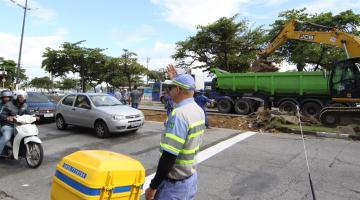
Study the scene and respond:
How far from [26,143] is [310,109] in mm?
14323

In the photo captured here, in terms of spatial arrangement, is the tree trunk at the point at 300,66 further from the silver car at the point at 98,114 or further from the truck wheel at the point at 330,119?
the silver car at the point at 98,114

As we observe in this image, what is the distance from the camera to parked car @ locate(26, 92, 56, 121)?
1402cm

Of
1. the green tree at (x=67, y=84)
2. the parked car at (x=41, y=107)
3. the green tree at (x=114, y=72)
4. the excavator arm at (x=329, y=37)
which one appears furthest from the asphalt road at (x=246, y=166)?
the green tree at (x=67, y=84)

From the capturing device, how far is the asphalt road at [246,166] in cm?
577

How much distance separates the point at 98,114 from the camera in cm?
1100

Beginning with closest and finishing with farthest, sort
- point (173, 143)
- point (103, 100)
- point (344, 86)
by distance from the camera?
point (173, 143)
point (103, 100)
point (344, 86)

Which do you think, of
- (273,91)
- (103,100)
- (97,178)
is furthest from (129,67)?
(97,178)

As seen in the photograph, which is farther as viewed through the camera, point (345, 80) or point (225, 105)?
point (225, 105)

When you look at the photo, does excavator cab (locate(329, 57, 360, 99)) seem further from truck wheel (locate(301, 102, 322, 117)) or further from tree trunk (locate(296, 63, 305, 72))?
tree trunk (locate(296, 63, 305, 72))

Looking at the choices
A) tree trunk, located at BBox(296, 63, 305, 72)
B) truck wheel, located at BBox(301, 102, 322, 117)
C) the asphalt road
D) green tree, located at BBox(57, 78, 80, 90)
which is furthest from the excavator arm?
green tree, located at BBox(57, 78, 80, 90)

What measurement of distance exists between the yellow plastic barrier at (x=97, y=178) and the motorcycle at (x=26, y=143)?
4.28 metres

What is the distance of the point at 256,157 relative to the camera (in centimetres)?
829

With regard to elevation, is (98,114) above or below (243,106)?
below

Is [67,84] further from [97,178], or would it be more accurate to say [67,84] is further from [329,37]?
[97,178]
